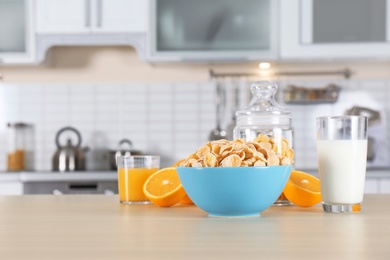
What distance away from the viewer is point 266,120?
141cm

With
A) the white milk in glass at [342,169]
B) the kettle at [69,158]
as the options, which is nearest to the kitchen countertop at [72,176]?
the kettle at [69,158]

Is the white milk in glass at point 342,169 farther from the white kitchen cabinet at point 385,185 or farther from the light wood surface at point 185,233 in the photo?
the white kitchen cabinet at point 385,185

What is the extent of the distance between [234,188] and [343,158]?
0.68ft

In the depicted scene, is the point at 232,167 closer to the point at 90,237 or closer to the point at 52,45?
the point at 90,237

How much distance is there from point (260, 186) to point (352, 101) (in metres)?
2.87

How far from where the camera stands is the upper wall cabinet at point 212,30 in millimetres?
3678

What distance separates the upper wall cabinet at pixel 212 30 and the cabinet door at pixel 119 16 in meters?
0.06

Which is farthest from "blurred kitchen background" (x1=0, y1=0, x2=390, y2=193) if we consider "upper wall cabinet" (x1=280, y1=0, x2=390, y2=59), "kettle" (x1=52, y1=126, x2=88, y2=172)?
"kettle" (x1=52, y1=126, x2=88, y2=172)

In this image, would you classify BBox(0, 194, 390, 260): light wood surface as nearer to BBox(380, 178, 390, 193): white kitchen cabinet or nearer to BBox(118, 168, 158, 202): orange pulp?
BBox(118, 168, 158, 202): orange pulp

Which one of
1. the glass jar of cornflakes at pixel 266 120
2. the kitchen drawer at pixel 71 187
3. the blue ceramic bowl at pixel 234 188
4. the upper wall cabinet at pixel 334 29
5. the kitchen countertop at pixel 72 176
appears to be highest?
the upper wall cabinet at pixel 334 29

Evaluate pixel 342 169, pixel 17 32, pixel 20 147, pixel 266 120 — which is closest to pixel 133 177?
pixel 266 120

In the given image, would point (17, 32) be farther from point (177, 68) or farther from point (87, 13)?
point (177, 68)

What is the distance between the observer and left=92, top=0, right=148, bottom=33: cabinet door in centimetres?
370

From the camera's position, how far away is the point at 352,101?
12.9 ft
